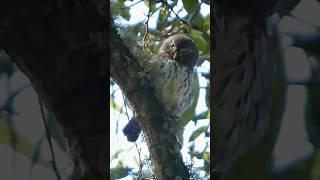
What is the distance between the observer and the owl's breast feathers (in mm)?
787

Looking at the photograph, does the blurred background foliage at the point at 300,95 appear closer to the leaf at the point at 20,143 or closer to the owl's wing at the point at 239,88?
the owl's wing at the point at 239,88

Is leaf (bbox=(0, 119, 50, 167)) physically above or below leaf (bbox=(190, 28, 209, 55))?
below

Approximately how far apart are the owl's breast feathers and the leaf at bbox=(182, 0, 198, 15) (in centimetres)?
9

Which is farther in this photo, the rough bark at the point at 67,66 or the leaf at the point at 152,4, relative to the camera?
the leaf at the point at 152,4

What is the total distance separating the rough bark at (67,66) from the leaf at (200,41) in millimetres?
169

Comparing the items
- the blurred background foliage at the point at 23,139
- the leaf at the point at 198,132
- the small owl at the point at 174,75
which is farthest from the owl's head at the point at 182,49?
the blurred background foliage at the point at 23,139

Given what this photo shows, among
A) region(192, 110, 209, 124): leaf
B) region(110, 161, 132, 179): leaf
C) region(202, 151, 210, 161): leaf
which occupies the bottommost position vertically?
region(110, 161, 132, 179): leaf

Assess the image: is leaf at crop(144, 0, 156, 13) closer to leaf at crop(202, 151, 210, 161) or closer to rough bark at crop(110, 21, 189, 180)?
rough bark at crop(110, 21, 189, 180)

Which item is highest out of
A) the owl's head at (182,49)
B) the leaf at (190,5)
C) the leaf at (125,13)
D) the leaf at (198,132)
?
the leaf at (190,5)

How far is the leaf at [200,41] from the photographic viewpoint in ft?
2.66

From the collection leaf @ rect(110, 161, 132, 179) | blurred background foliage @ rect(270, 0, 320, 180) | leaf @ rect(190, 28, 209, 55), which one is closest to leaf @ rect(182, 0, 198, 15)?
leaf @ rect(190, 28, 209, 55)

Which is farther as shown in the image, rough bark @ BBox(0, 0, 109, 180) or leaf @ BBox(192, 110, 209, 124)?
leaf @ BBox(192, 110, 209, 124)

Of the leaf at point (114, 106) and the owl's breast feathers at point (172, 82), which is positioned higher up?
the owl's breast feathers at point (172, 82)

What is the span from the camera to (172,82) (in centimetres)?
86
